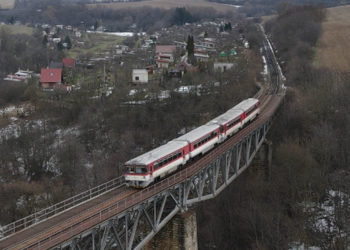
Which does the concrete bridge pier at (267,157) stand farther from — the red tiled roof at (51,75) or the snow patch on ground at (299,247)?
the red tiled roof at (51,75)

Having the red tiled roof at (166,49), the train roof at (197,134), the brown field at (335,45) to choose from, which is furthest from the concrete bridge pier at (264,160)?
the red tiled roof at (166,49)

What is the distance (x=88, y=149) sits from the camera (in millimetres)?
70500

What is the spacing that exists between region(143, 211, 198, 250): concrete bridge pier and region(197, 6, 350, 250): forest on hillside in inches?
313

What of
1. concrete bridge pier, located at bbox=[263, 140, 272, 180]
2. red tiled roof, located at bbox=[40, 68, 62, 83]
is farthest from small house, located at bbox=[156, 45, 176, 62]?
concrete bridge pier, located at bbox=[263, 140, 272, 180]

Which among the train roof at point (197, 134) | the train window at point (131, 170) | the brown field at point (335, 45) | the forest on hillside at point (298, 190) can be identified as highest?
the brown field at point (335, 45)

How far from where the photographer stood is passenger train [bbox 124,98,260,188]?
3250cm

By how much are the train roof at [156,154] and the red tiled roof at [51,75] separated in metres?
68.9

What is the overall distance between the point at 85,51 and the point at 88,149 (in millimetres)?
87433

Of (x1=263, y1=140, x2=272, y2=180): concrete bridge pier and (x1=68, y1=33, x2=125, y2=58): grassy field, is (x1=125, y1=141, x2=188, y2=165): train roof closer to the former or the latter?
(x1=263, y1=140, x2=272, y2=180): concrete bridge pier

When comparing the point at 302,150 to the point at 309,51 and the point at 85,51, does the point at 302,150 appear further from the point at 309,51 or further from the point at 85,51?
the point at 85,51

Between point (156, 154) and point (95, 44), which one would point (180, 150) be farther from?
point (95, 44)

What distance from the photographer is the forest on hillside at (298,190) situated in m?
41.2

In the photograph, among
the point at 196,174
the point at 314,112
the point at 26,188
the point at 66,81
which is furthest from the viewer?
the point at 66,81

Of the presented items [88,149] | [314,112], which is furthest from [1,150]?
[314,112]
